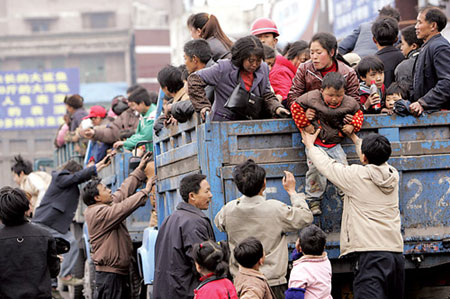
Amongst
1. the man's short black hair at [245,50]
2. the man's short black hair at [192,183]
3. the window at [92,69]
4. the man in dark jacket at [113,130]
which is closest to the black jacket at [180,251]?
the man's short black hair at [192,183]

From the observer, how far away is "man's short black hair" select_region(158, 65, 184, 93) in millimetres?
7000

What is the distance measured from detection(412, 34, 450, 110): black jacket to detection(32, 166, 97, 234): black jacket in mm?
5185

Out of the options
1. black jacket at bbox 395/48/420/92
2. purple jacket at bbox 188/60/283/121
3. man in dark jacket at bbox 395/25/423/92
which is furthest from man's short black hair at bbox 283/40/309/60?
purple jacket at bbox 188/60/283/121

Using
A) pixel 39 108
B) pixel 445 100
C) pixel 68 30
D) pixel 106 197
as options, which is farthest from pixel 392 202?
pixel 68 30

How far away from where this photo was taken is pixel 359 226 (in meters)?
5.12

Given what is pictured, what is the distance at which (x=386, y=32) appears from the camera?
7379 millimetres

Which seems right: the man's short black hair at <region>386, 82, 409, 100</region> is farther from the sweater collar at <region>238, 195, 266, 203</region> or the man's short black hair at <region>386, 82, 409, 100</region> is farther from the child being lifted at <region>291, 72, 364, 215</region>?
the sweater collar at <region>238, 195, 266, 203</region>

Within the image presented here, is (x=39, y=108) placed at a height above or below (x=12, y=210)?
above

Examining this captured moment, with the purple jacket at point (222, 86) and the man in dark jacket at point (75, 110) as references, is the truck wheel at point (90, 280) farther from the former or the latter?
the man in dark jacket at point (75, 110)

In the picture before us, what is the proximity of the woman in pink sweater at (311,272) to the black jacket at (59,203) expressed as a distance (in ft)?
18.3

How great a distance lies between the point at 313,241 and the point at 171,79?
100.0 inches

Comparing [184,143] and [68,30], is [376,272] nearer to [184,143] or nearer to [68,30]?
[184,143]

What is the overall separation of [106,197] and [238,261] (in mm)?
3154

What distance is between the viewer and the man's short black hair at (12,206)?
20.2ft
